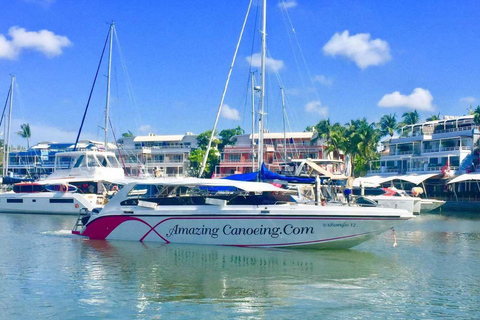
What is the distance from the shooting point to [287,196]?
17.9m

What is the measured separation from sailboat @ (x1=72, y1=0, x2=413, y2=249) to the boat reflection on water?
1.17 ft

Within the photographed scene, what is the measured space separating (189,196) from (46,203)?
1994 centimetres

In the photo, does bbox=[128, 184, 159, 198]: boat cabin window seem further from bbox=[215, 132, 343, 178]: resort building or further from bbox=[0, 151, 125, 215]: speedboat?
bbox=[215, 132, 343, 178]: resort building

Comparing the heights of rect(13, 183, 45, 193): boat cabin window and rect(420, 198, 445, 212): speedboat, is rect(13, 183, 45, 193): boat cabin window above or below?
above

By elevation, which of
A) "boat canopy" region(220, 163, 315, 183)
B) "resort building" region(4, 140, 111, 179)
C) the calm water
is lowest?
the calm water

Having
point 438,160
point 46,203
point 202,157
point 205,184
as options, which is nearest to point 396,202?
point 438,160

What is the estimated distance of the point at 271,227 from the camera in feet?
55.7

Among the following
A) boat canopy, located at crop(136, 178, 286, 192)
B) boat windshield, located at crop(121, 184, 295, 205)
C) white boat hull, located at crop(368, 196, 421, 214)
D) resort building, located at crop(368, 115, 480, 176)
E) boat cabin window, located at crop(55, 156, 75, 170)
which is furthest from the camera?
resort building, located at crop(368, 115, 480, 176)

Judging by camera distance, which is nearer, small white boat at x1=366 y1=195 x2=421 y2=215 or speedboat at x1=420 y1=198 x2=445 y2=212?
small white boat at x1=366 y1=195 x2=421 y2=215

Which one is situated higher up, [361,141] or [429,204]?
[361,141]

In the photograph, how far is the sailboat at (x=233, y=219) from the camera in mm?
16609

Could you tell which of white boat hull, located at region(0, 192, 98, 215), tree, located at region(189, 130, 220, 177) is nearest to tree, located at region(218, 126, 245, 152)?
tree, located at region(189, 130, 220, 177)

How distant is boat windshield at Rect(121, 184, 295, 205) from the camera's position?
17.5 meters

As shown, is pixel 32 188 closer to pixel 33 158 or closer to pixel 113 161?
pixel 113 161
